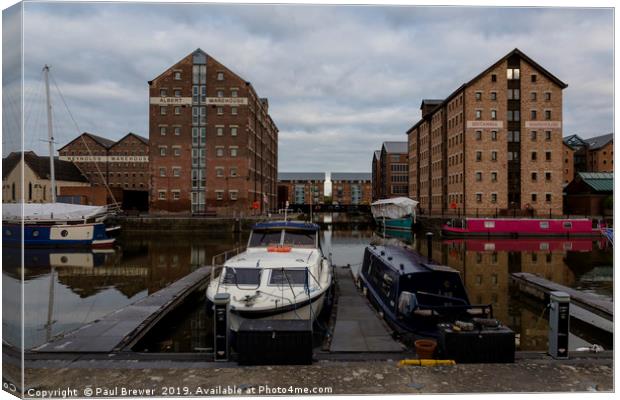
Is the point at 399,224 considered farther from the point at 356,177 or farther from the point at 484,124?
the point at 356,177

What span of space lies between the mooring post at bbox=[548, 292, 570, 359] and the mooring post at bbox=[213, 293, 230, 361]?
294 inches

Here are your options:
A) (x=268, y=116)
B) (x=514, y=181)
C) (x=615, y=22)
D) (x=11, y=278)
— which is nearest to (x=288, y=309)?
(x=11, y=278)

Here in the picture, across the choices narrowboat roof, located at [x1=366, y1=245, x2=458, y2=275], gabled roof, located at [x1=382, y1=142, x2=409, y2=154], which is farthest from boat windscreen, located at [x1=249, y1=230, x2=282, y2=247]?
gabled roof, located at [x1=382, y1=142, x2=409, y2=154]

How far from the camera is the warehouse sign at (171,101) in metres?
67.1

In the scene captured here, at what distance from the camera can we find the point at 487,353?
29.9 ft

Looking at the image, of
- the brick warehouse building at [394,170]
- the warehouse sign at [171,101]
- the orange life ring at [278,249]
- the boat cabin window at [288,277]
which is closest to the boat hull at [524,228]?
the orange life ring at [278,249]

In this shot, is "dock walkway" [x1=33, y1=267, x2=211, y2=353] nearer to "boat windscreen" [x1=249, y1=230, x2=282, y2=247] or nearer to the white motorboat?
the white motorboat

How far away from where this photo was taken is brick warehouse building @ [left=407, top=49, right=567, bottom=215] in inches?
2341

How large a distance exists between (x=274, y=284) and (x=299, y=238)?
231 inches

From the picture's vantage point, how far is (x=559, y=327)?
9742 millimetres

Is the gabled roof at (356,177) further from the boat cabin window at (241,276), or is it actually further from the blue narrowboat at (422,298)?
the boat cabin window at (241,276)

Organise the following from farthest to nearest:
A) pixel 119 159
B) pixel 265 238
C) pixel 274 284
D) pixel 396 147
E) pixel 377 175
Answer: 1. pixel 377 175
2. pixel 396 147
3. pixel 119 159
4. pixel 265 238
5. pixel 274 284

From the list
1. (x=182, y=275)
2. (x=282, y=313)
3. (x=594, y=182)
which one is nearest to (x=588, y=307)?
(x=282, y=313)

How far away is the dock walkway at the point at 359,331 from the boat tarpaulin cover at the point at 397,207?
4944cm
